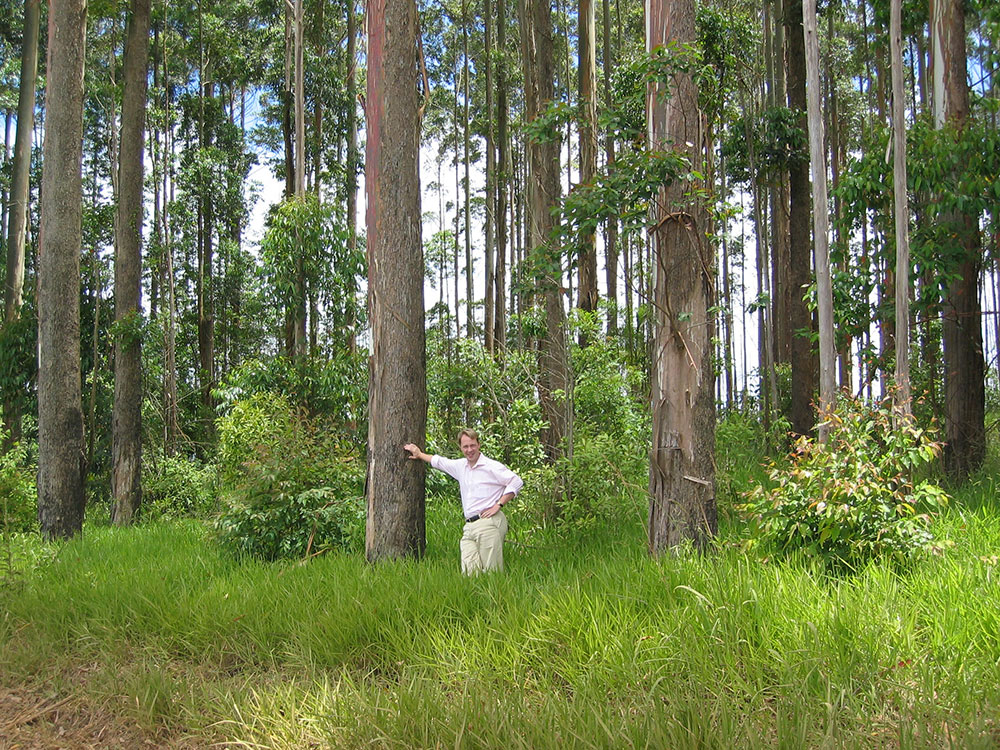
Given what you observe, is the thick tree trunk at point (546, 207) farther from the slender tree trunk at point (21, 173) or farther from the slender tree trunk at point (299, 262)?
the slender tree trunk at point (21, 173)


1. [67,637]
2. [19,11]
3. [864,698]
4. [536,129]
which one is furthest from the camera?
[19,11]

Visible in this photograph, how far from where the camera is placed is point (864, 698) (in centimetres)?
349

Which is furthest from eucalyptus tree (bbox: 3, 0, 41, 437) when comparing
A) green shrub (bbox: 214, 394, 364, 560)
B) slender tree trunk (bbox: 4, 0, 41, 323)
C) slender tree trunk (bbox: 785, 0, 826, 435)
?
slender tree trunk (bbox: 785, 0, 826, 435)

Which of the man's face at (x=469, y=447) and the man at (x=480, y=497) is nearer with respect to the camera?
the man at (x=480, y=497)

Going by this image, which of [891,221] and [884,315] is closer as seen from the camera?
[884,315]

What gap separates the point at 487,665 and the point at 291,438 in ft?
15.6

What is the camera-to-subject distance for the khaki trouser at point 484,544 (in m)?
6.56

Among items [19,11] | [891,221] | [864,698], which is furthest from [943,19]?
[19,11]

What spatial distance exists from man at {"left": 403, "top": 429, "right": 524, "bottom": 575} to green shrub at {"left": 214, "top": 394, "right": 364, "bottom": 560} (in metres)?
1.66

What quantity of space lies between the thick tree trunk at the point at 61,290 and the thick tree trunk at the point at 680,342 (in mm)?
7540

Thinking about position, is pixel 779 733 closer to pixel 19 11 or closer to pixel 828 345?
pixel 828 345

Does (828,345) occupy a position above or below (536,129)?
below

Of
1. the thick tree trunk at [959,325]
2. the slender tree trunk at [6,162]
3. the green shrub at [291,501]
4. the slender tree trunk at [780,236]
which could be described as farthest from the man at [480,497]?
the slender tree trunk at [6,162]

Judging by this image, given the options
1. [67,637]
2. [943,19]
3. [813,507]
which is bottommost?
[67,637]
